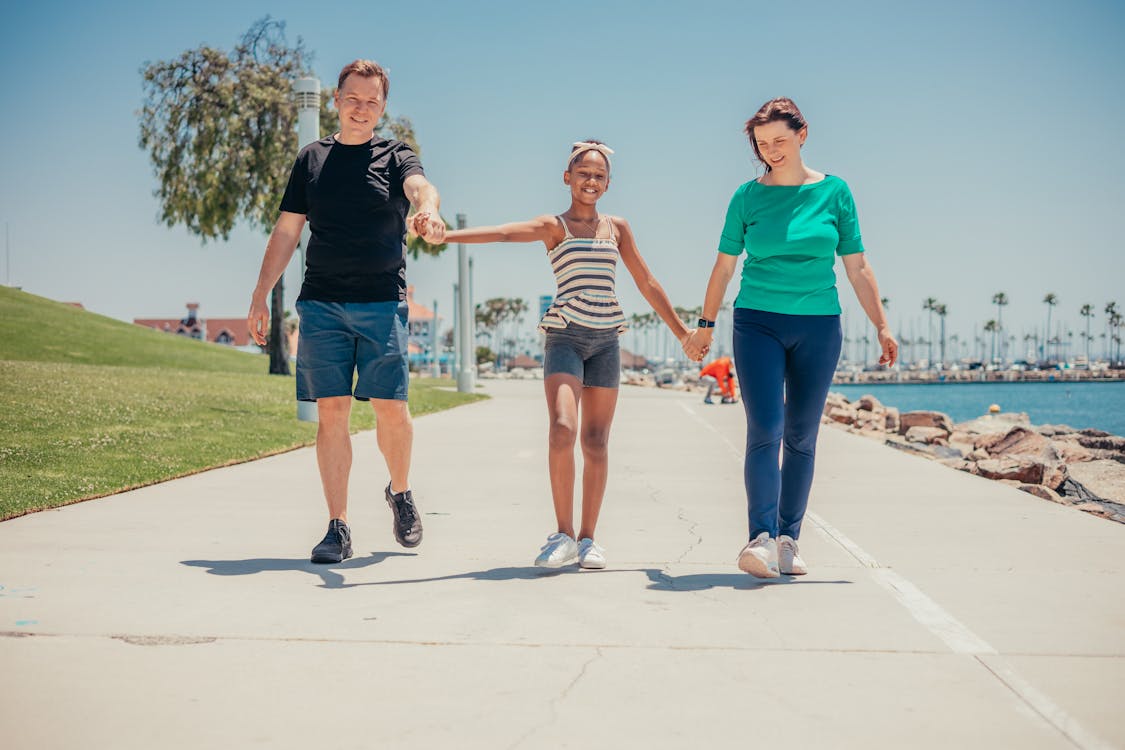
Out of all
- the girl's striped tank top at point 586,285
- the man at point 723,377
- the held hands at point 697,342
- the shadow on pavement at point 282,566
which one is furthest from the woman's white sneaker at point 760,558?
the man at point 723,377

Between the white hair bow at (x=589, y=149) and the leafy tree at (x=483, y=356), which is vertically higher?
the white hair bow at (x=589, y=149)

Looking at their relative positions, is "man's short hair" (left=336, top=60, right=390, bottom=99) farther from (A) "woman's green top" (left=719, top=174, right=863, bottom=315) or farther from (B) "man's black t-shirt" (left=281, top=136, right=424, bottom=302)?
(A) "woman's green top" (left=719, top=174, right=863, bottom=315)

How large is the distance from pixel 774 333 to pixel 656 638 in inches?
75.3

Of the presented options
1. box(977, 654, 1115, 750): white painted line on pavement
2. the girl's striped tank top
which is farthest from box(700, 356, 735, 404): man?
box(977, 654, 1115, 750): white painted line on pavement

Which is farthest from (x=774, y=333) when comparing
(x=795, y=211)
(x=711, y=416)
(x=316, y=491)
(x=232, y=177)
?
(x=232, y=177)

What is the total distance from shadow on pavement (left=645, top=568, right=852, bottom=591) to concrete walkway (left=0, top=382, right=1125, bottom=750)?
0.03 meters

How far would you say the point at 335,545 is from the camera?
18.6 feet

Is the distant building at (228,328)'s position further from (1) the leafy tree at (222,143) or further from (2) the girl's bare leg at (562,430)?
(2) the girl's bare leg at (562,430)

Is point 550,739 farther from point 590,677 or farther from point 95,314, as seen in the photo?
point 95,314

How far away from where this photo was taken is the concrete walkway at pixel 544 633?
125 inches

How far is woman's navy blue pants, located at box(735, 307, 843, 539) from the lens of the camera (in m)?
5.49

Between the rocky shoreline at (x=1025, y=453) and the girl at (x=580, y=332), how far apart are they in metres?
5.46

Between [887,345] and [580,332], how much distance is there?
1650mm

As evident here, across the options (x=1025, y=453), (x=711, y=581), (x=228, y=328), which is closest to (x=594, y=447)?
(x=711, y=581)
